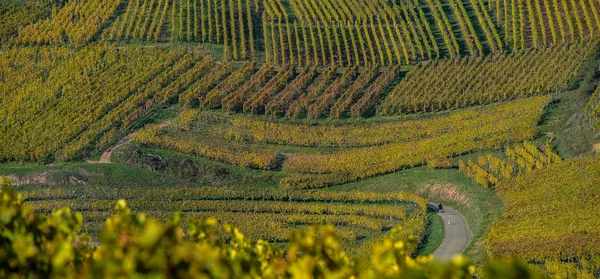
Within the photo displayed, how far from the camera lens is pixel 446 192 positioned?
54.4 m

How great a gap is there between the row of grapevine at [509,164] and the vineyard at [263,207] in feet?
13.4

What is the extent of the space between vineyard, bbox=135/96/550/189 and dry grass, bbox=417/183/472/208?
3.21 m

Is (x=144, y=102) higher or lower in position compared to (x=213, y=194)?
higher

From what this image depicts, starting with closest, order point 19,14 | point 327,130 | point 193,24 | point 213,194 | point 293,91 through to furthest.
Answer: point 213,194 < point 327,130 < point 293,91 < point 193,24 < point 19,14

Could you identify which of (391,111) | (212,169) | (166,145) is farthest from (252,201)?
(391,111)

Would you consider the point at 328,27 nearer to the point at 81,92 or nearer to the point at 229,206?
the point at 81,92

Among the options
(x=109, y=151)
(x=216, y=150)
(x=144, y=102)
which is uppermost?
(x=144, y=102)

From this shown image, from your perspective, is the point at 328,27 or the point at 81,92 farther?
the point at 328,27

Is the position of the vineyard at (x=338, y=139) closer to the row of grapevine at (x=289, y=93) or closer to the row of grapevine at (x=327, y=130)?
the row of grapevine at (x=327, y=130)

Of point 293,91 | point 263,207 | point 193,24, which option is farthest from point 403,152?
point 193,24

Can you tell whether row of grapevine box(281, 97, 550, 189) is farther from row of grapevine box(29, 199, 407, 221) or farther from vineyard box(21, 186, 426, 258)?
row of grapevine box(29, 199, 407, 221)

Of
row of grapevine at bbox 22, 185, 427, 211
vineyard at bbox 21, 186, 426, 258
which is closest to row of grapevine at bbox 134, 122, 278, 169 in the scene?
row of grapevine at bbox 22, 185, 427, 211

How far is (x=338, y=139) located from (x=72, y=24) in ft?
114

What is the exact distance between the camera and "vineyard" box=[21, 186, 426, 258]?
50.1 m
